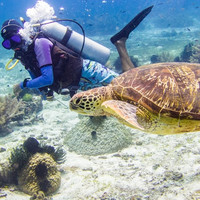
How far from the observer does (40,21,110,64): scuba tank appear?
402 centimetres

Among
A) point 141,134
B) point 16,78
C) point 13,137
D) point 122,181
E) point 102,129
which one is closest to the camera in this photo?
point 122,181

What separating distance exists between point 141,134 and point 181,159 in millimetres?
1645

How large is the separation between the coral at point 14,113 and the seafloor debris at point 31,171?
2.65 metres

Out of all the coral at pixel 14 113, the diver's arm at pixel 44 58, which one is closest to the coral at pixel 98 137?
the diver's arm at pixel 44 58

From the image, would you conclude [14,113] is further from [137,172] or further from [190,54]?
[190,54]

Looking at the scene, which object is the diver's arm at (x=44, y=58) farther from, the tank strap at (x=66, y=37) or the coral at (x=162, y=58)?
the coral at (x=162, y=58)

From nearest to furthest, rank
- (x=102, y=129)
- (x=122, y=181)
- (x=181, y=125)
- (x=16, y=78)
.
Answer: (x=181, y=125) → (x=122, y=181) → (x=102, y=129) → (x=16, y=78)

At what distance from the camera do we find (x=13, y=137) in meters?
5.43

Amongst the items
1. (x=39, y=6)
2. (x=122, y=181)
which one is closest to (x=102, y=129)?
(x=122, y=181)

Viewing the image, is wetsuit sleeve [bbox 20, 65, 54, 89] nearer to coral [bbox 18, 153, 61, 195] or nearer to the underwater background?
coral [bbox 18, 153, 61, 195]

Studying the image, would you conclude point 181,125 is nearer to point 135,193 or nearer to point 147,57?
point 135,193

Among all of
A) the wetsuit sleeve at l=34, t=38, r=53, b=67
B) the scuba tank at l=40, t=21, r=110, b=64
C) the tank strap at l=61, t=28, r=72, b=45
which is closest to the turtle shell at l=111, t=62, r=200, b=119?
the wetsuit sleeve at l=34, t=38, r=53, b=67

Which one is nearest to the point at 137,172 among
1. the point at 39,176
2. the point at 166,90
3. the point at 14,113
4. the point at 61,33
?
the point at 166,90

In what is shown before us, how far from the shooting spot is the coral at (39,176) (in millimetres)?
3139
